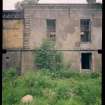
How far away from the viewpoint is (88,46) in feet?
31.5

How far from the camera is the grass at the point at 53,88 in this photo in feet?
23.1

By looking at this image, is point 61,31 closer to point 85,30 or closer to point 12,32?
point 85,30

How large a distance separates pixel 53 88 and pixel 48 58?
161 centimetres

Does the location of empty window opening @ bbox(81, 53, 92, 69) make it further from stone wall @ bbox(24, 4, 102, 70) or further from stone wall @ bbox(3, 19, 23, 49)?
stone wall @ bbox(3, 19, 23, 49)

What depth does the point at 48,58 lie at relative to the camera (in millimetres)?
9195

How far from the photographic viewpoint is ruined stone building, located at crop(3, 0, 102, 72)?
9484 mm

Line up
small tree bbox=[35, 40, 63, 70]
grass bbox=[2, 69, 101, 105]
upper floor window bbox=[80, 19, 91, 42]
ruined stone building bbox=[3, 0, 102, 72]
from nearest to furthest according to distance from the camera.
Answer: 1. grass bbox=[2, 69, 101, 105]
2. small tree bbox=[35, 40, 63, 70]
3. ruined stone building bbox=[3, 0, 102, 72]
4. upper floor window bbox=[80, 19, 91, 42]

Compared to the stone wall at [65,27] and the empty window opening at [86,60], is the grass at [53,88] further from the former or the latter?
the stone wall at [65,27]

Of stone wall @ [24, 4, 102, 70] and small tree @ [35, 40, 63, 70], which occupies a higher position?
stone wall @ [24, 4, 102, 70]

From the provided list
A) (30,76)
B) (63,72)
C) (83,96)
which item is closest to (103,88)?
(83,96)

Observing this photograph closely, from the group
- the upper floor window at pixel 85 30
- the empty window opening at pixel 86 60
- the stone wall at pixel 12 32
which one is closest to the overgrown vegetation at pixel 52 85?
the empty window opening at pixel 86 60

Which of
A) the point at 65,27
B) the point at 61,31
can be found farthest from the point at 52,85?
the point at 65,27

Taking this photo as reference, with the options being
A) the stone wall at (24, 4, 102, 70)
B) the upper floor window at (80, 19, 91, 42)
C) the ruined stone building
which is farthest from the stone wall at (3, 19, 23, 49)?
the upper floor window at (80, 19, 91, 42)

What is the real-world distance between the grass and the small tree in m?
0.20
